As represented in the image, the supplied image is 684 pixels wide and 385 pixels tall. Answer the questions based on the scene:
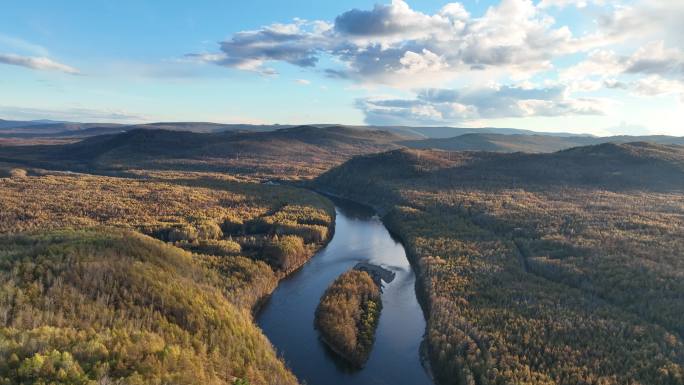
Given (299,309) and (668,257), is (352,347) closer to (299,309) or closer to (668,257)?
(299,309)

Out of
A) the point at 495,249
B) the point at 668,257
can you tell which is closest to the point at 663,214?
the point at 668,257

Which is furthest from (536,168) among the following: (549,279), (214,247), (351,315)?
(351,315)

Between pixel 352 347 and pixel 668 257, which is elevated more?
pixel 668 257

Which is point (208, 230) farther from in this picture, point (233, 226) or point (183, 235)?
point (233, 226)

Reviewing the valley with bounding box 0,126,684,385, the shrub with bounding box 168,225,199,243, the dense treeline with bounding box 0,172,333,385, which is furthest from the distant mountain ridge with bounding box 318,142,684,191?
the shrub with bounding box 168,225,199,243

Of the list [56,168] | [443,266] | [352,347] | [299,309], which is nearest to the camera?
[352,347]

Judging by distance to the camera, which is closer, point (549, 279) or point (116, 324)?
point (116, 324)

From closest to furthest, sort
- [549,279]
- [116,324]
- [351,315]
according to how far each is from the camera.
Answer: [116,324]
[351,315]
[549,279]
